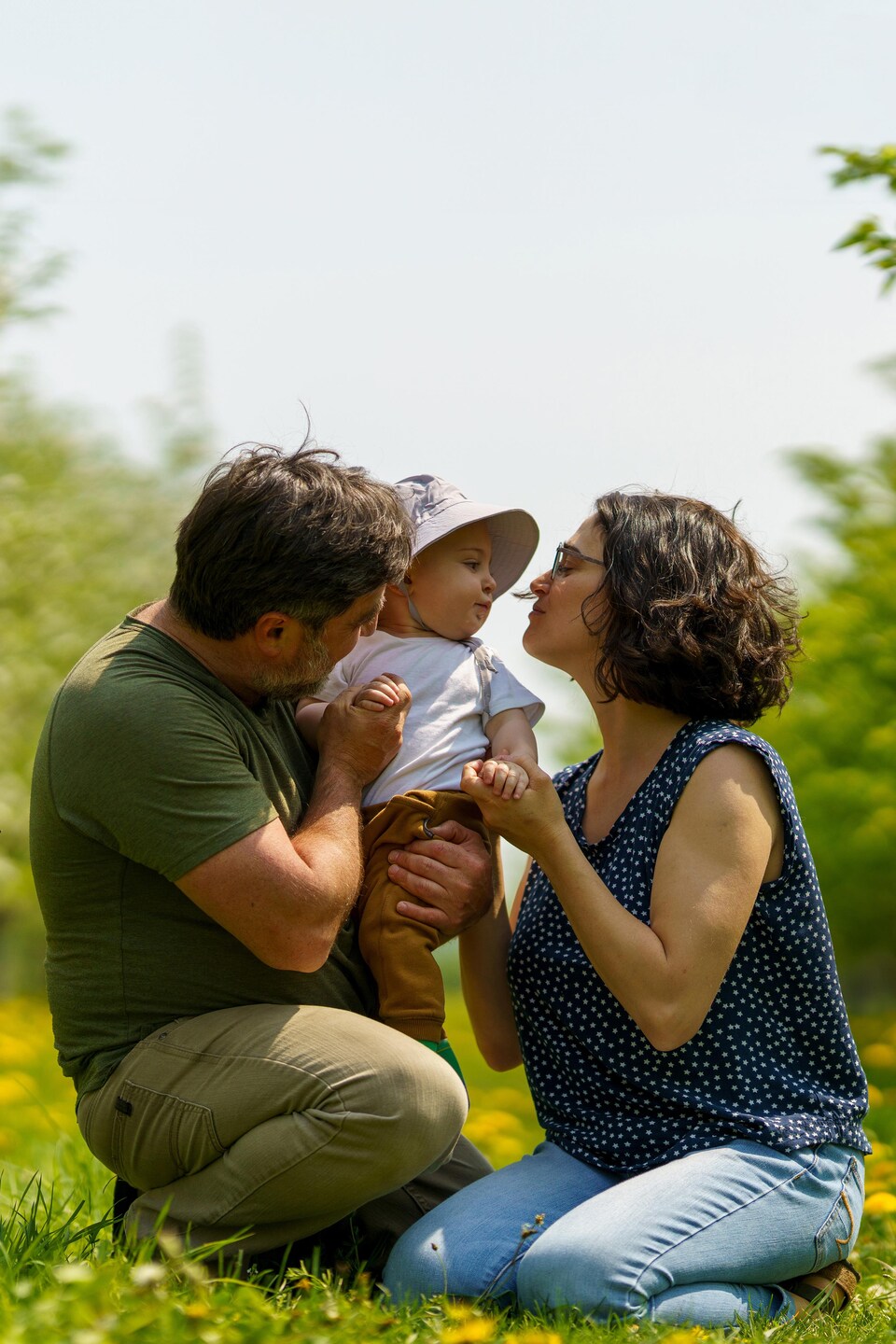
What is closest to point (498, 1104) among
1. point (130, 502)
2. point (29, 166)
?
point (29, 166)

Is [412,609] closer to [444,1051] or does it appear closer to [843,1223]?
[444,1051]

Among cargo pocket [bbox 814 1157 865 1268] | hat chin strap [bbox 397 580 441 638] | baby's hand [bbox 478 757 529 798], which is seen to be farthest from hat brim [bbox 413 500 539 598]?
cargo pocket [bbox 814 1157 865 1268]

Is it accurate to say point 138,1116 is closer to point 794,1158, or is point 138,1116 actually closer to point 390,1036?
point 390,1036

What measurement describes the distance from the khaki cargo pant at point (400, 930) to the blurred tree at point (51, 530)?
10463mm

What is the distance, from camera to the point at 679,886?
2908 mm

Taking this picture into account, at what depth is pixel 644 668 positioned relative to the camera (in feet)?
10.4

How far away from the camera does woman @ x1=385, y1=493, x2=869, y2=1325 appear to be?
2.84 m

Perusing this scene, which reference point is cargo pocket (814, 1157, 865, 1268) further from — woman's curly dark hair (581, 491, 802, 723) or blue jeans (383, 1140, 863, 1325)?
woman's curly dark hair (581, 491, 802, 723)

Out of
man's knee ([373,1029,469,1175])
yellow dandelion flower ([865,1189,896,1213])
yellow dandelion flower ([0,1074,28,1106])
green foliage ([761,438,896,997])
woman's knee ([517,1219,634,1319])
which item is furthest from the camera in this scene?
green foliage ([761,438,896,997])

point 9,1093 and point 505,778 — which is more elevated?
point 505,778

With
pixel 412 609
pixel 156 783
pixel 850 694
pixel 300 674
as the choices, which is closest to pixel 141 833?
pixel 156 783

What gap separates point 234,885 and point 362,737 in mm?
587

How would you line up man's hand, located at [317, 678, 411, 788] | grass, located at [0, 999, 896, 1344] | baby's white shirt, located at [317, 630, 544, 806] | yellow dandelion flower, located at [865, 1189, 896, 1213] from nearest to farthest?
1. grass, located at [0, 999, 896, 1344]
2. man's hand, located at [317, 678, 411, 788]
3. baby's white shirt, located at [317, 630, 544, 806]
4. yellow dandelion flower, located at [865, 1189, 896, 1213]

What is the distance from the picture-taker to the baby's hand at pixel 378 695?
3154 mm
